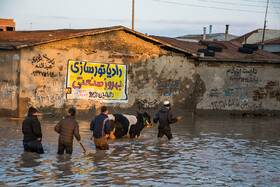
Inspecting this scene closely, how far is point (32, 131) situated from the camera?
11227mm

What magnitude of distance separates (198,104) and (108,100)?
5.69 meters

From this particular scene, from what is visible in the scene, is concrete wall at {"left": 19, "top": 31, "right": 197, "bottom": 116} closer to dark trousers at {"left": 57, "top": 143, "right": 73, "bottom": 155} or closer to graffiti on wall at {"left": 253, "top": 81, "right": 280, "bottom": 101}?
graffiti on wall at {"left": 253, "top": 81, "right": 280, "bottom": 101}

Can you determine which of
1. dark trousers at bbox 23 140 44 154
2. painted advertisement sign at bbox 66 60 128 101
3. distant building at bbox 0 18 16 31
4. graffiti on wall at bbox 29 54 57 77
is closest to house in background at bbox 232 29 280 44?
distant building at bbox 0 18 16 31

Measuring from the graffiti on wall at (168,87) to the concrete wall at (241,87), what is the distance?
1.76 meters

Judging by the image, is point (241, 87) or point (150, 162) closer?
point (150, 162)

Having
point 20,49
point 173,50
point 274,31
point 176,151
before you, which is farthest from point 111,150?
point 274,31

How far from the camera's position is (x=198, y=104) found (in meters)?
25.1

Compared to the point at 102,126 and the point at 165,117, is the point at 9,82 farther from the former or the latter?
the point at 102,126

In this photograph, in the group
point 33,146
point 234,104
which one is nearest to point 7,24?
point 234,104

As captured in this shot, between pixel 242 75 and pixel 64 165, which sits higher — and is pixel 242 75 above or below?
above

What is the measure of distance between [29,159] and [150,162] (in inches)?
121

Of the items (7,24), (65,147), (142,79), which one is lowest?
(65,147)

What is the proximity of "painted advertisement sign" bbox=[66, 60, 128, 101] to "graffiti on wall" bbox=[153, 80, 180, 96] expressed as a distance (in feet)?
6.85

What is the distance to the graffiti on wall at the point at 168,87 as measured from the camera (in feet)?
78.1
